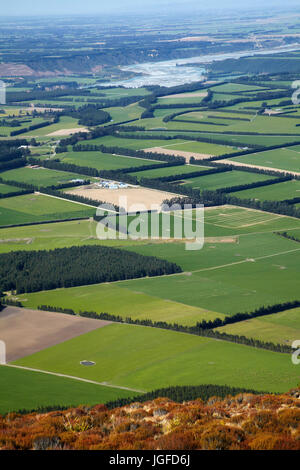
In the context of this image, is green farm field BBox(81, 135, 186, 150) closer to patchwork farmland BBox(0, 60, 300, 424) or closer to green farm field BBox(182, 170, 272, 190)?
patchwork farmland BBox(0, 60, 300, 424)

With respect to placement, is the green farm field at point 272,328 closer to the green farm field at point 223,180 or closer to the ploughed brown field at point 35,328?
the ploughed brown field at point 35,328

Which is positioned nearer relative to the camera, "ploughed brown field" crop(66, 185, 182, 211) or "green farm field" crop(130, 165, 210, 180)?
"ploughed brown field" crop(66, 185, 182, 211)

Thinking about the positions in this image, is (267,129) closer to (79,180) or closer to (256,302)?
(79,180)

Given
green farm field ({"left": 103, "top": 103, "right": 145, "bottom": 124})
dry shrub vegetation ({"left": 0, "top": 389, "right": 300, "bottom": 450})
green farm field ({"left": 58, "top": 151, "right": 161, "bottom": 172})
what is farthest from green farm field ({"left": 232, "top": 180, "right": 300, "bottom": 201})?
dry shrub vegetation ({"left": 0, "top": 389, "right": 300, "bottom": 450})

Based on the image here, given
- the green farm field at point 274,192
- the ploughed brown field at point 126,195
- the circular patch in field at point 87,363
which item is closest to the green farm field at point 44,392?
the circular patch in field at point 87,363

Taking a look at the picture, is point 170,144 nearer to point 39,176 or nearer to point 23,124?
point 39,176

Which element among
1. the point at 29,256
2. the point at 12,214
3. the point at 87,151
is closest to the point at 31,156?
the point at 87,151
